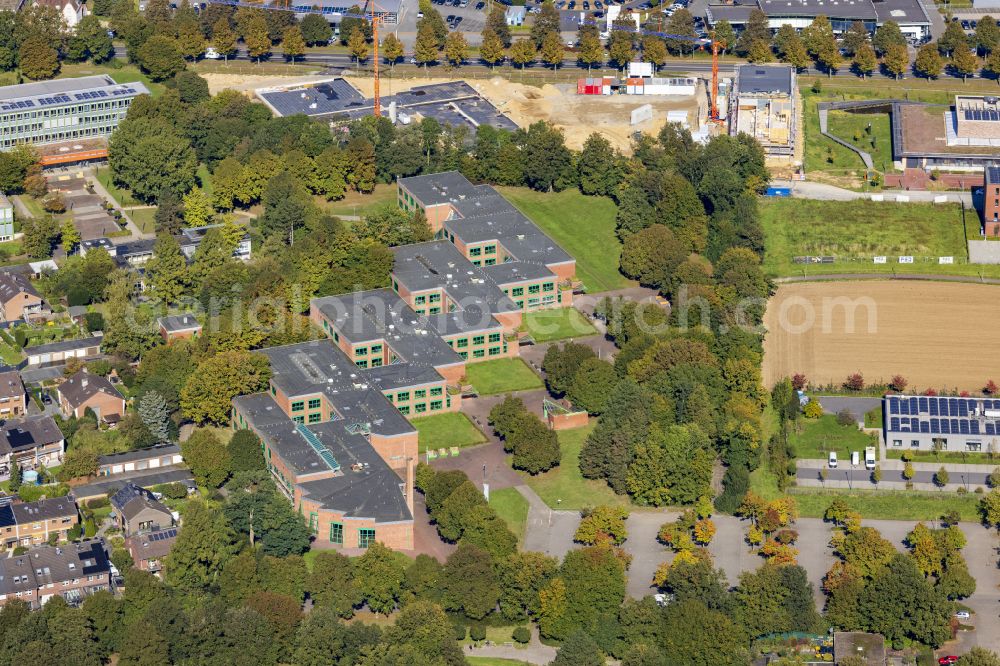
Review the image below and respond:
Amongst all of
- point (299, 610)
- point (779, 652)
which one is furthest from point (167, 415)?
point (779, 652)

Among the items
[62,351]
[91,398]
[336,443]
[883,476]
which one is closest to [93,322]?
[62,351]

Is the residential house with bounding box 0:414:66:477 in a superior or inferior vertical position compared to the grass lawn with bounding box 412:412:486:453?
superior

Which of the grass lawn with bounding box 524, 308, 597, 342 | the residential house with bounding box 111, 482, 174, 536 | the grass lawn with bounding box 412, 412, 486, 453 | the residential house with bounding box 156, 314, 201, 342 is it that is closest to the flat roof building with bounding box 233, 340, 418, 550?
the grass lawn with bounding box 412, 412, 486, 453

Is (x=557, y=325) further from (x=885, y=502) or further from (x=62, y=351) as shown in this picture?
(x=62, y=351)

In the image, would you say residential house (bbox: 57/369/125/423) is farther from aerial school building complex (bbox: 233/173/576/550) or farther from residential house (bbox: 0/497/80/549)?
residential house (bbox: 0/497/80/549)

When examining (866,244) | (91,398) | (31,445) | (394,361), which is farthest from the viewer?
(866,244)

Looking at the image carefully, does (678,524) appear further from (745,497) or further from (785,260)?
(785,260)

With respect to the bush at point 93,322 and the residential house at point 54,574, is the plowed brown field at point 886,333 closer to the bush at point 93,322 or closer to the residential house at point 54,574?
the bush at point 93,322
